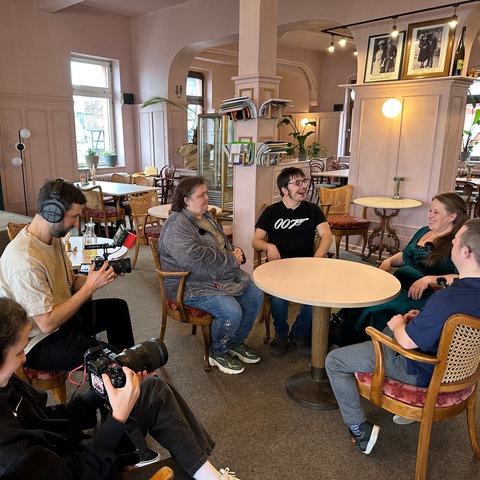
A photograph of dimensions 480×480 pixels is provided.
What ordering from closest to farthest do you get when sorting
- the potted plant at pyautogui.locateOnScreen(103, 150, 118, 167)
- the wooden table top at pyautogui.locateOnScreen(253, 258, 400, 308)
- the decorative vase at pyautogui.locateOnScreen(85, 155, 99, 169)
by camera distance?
the wooden table top at pyautogui.locateOnScreen(253, 258, 400, 308), the decorative vase at pyautogui.locateOnScreen(85, 155, 99, 169), the potted plant at pyautogui.locateOnScreen(103, 150, 118, 167)

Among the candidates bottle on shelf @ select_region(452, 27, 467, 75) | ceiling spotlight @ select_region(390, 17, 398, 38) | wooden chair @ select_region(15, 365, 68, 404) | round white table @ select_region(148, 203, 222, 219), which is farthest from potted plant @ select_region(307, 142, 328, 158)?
wooden chair @ select_region(15, 365, 68, 404)

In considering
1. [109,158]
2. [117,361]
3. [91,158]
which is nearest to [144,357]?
[117,361]

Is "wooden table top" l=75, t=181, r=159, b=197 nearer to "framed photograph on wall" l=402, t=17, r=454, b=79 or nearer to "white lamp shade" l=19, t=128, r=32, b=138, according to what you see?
"white lamp shade" l=19, t=128, r=32, b=138

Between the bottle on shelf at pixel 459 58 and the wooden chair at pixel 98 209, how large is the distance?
165 inches

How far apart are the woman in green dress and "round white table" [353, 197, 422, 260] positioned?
6.46 ft

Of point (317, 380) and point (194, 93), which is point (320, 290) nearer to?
point (317, 380)

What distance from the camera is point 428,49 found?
4.36m

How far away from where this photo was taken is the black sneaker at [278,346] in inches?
108

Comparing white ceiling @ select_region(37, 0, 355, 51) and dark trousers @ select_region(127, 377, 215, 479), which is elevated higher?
white ceiling @ select_region(37, 0, 355, 51)

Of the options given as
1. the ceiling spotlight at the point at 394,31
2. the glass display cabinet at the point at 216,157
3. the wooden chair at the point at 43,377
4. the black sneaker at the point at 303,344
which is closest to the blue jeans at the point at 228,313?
the black sneaker at the point at 303,344

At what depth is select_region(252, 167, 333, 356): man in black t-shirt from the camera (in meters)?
2.79

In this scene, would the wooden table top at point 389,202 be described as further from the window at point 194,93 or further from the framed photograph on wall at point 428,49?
the window at point 194,93

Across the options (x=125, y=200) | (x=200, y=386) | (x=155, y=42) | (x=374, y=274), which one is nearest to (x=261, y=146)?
(x=374, y=274)

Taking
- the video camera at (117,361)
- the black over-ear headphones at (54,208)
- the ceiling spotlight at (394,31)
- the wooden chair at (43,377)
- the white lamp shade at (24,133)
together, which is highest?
the ceiling spotlight at (394,31)
